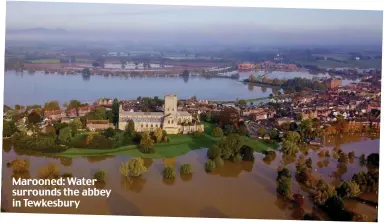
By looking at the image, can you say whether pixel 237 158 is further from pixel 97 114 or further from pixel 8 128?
pixel 8 128

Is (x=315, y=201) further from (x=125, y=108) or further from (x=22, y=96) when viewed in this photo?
(x=22, y=96)

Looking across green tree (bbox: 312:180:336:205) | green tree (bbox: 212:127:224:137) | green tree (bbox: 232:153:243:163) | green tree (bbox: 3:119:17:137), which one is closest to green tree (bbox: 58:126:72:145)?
green tree (bbox: 3:119:17:137)

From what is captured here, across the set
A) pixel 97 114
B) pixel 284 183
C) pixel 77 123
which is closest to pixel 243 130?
pixel 284 183

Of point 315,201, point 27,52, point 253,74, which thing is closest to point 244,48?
point 253,74

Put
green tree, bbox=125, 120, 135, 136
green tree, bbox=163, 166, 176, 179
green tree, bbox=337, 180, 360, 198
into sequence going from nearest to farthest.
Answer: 1. green tree, bbox=337, 180, 360, 198
2. green tree, bbox=163, 166, 176, 179
3. green tree, bbox=125, 120, 135, 136

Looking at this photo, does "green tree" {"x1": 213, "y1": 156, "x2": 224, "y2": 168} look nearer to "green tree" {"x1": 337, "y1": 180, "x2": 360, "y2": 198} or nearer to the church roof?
the church roof

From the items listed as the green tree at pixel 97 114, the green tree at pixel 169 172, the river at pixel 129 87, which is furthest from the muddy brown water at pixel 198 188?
the river at pixel 129 87
